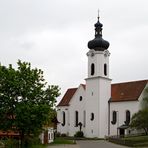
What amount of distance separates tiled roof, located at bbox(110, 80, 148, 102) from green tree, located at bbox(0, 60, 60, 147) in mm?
36085

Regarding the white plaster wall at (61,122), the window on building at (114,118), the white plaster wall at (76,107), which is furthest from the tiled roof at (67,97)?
the window on building at (114,118)

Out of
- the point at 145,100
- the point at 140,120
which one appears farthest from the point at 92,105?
the point at 140,120

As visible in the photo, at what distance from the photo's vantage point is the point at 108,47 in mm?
78125

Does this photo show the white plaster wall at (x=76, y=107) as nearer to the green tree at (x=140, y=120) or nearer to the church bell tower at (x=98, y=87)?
the church bell tower at (x=98, y=87)

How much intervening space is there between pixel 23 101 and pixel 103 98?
133 feet

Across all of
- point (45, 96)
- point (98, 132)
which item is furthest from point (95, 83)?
point (45, 96)

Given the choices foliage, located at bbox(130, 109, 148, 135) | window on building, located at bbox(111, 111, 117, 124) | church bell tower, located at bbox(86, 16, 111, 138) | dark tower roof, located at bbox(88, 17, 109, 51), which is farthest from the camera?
dark tower roof, located at bbox(88, 17, 109, 51)

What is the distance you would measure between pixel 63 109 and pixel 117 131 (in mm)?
15442

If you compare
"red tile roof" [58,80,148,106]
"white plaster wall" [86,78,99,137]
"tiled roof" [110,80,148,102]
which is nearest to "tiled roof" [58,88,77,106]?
"red tile roof" [58,80,148,106]

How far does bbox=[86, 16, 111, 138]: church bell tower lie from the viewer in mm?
76375

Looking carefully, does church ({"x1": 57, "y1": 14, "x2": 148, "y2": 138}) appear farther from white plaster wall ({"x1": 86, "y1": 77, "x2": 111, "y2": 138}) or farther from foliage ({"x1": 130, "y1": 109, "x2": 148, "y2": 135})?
foliage ({"x1": 130, "y1": 109, "x2": 148, "y2": 135})

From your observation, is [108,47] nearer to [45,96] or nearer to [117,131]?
[117,131]

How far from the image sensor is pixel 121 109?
7469 centimetres

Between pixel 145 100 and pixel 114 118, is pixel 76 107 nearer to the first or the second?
pixel 114 118
